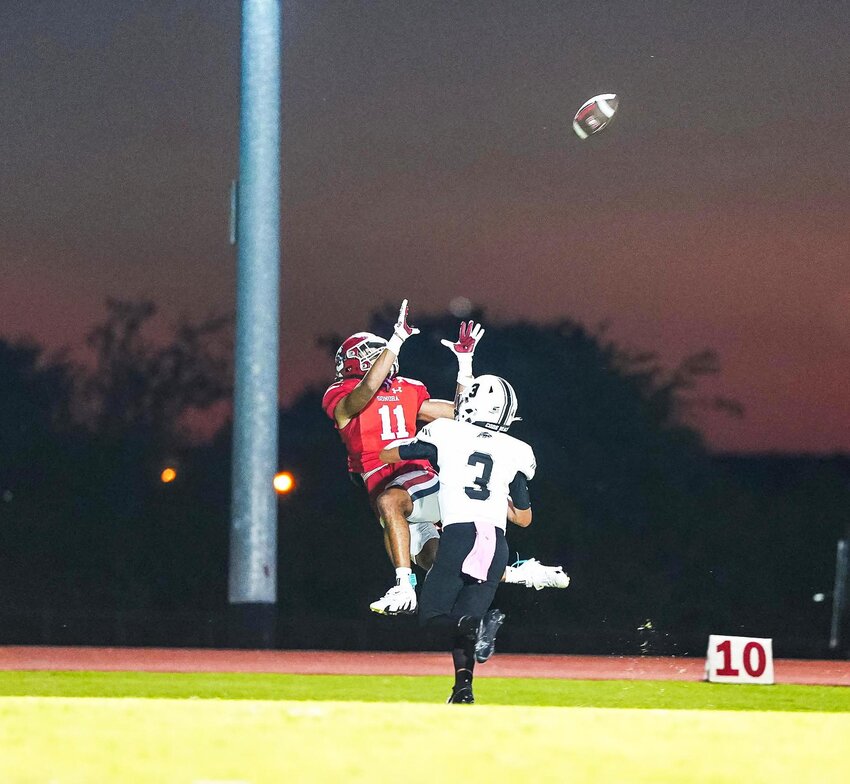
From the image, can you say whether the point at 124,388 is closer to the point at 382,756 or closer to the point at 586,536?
the point at 586,536

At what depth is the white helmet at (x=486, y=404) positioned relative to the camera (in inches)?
336

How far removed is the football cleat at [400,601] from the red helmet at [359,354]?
4.02ft

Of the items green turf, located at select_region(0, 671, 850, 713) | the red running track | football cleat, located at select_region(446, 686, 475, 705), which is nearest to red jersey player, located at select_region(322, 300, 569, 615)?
football cleat, located at select_region(446, 686, 475, 705)

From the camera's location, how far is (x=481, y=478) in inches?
330

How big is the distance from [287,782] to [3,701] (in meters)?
2.48

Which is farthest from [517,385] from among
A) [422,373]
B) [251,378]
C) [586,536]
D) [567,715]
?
[567,715]

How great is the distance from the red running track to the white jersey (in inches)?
230

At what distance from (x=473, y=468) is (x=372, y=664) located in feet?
25.5

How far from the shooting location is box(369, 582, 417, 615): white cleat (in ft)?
26.8

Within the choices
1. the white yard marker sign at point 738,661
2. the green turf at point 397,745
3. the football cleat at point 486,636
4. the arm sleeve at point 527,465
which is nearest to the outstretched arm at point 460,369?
the arm sleeve at point 527,465

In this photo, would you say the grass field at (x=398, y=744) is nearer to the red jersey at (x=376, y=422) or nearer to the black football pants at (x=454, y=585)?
the black football pants at (x=454, y=585)

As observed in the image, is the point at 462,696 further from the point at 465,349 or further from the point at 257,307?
the point at 257,307

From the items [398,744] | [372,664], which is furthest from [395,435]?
[372,664]

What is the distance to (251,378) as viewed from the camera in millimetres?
11484
